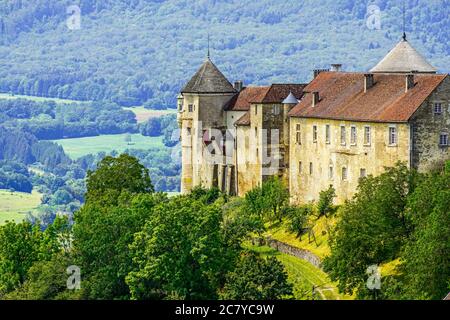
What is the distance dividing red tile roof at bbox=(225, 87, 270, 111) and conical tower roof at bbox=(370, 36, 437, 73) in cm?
942

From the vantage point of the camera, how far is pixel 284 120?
102 meters

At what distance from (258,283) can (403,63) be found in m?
32.6

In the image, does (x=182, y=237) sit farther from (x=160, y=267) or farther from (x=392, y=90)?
(x=392, y=90)

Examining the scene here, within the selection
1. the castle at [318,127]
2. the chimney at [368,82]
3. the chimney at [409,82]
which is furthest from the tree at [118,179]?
the chimney at [409,82]

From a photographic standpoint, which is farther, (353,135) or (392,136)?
(353,135)

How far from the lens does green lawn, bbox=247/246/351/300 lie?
76.1m

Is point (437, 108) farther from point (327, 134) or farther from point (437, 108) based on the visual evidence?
point (327, 134)

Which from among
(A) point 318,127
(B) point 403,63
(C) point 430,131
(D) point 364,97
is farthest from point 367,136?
(B) point 403,63

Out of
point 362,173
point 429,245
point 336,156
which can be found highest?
point 336,156

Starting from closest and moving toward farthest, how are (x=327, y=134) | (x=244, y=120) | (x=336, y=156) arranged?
1. (x=336, y=156)
2. (x=327, y=134)
3. (x=244, y=120)

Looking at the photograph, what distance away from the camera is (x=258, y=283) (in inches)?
2889

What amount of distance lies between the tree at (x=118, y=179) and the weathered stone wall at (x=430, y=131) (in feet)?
80.2
